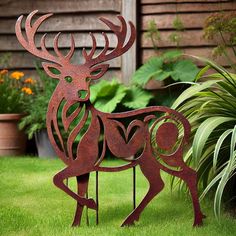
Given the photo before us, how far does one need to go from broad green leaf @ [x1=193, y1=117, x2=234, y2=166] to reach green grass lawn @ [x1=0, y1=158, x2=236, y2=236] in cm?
39

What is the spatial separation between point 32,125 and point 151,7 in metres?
1.85

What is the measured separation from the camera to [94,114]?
293 centimetres

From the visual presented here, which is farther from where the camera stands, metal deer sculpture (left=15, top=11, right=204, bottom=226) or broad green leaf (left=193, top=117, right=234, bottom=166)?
broad green leaf (left=193, top=117, right=234, bottom=166)

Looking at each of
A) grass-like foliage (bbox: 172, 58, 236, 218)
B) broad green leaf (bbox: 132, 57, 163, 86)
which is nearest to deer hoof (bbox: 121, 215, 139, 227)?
grass-like foliage (bbox: 172, 58, 236, 218)

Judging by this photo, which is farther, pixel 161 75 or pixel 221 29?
pixel 161 75

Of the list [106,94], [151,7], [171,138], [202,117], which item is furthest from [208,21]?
[171,138]

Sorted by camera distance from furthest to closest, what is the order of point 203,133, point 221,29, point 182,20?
point 182,20 < point 221,29 < point 203,133

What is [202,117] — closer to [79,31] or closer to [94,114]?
[94,114]

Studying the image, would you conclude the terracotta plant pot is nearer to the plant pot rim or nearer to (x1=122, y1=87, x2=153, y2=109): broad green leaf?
the plant pot rim

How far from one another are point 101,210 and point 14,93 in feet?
9.39

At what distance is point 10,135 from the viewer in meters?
5.69

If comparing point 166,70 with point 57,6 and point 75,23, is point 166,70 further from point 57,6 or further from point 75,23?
point 57,6

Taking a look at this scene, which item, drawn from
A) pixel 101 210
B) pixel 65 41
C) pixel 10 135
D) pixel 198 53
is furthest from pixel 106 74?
pixel 101 210

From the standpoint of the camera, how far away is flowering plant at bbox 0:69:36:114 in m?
5.81
